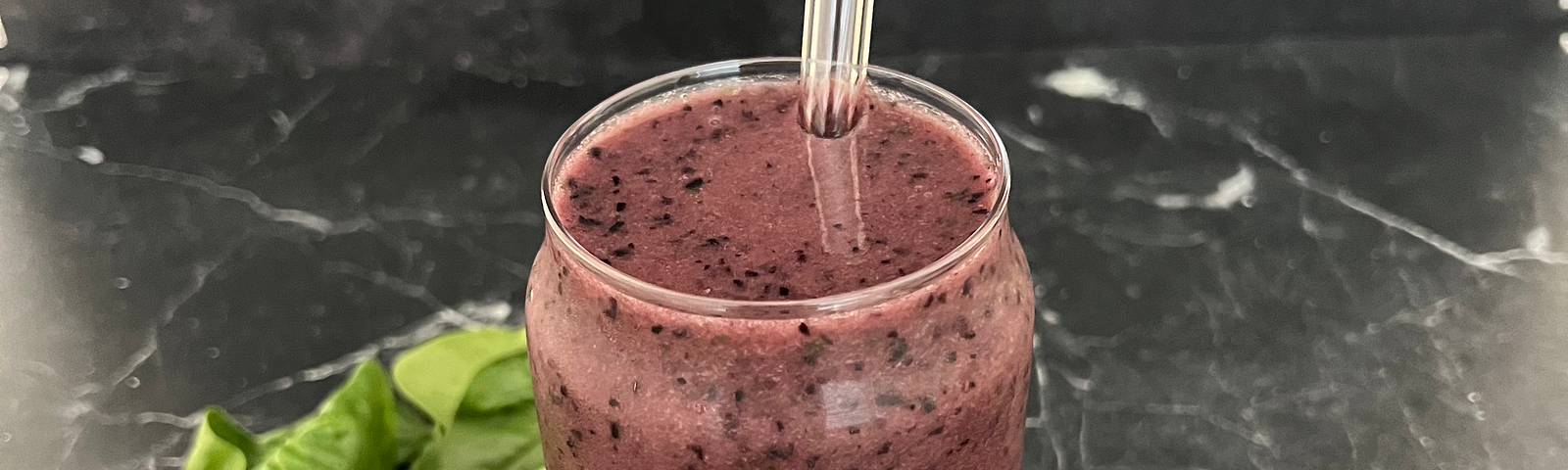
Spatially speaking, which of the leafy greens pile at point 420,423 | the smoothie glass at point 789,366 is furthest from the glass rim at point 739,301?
the leafy greens pile at point 420,423

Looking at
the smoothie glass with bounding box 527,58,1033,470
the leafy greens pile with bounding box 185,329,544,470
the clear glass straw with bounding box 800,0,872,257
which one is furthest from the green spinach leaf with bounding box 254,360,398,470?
the clear glass straw with bounding box 800,0,872,257

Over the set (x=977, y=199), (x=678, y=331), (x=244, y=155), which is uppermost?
(x=977, y=199)

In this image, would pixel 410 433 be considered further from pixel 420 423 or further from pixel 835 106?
pixel 835 106

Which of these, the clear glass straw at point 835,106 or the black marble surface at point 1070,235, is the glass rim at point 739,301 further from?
the black marble surface at point 1070,235

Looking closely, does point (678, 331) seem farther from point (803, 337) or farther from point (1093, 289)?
point (1093, 289)

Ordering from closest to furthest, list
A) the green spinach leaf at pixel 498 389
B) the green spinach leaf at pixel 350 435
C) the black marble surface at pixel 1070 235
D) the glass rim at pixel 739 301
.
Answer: the glass rim at pixel 739 301, the green spinach leaf at pixel 350 435, the green spinach leaf at pixel 498 389, the black marble surface at pixel 1070 235

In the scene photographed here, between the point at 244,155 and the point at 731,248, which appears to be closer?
the point at 731,248

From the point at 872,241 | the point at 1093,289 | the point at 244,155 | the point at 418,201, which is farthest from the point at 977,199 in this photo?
the point at 244,155

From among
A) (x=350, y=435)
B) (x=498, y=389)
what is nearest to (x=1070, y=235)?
(x=498, y=389)
